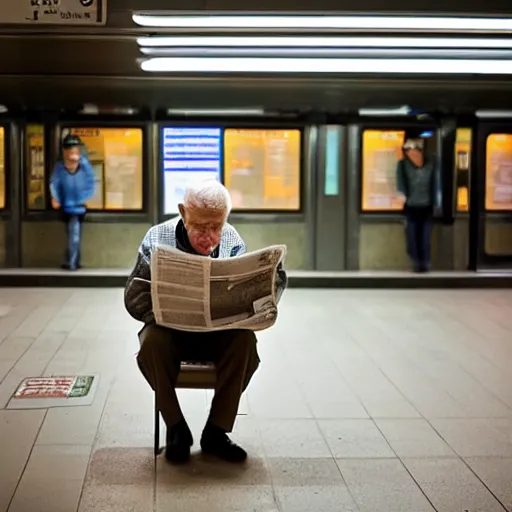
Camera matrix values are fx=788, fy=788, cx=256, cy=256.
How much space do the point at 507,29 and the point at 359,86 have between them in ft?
12.6

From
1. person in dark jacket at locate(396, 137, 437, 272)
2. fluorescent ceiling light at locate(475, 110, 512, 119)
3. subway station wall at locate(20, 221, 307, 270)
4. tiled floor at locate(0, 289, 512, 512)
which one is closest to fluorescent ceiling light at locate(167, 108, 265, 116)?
subway station wall at locate(20, 221, 307, 270)

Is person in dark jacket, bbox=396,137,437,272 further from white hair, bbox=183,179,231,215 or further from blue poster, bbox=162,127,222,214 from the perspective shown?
white hair, bbox=183,179,231,215

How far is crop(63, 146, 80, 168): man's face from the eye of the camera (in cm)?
1026

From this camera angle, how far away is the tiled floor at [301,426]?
11.4ft

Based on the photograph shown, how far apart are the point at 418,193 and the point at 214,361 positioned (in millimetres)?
7087

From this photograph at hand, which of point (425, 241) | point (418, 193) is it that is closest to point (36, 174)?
point (418, 193)

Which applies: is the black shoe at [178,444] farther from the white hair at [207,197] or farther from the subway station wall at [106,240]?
the subway station wall at [106,240]

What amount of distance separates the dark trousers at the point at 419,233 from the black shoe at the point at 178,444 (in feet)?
23.3

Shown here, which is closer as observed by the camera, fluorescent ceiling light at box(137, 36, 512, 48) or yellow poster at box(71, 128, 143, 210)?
fluorescent ceiling light at box(137, 36, 512, 48)

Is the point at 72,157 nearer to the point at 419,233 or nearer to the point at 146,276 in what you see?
the point at 419,233

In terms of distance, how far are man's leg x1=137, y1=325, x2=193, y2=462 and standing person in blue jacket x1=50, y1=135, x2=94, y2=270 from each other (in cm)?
682

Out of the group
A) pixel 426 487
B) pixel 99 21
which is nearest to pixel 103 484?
pixel 426 487

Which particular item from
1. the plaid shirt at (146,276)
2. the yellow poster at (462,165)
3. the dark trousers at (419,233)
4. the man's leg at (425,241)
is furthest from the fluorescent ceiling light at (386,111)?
the plaid shirt at (146,276)

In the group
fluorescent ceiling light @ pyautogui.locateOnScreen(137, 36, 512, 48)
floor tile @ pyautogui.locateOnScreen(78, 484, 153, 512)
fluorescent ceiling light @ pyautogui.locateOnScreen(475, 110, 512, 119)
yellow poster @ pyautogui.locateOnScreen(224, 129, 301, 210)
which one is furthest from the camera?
yellow poster @ pyautogui.locateOnScreen(224, 129, 301, 210)
